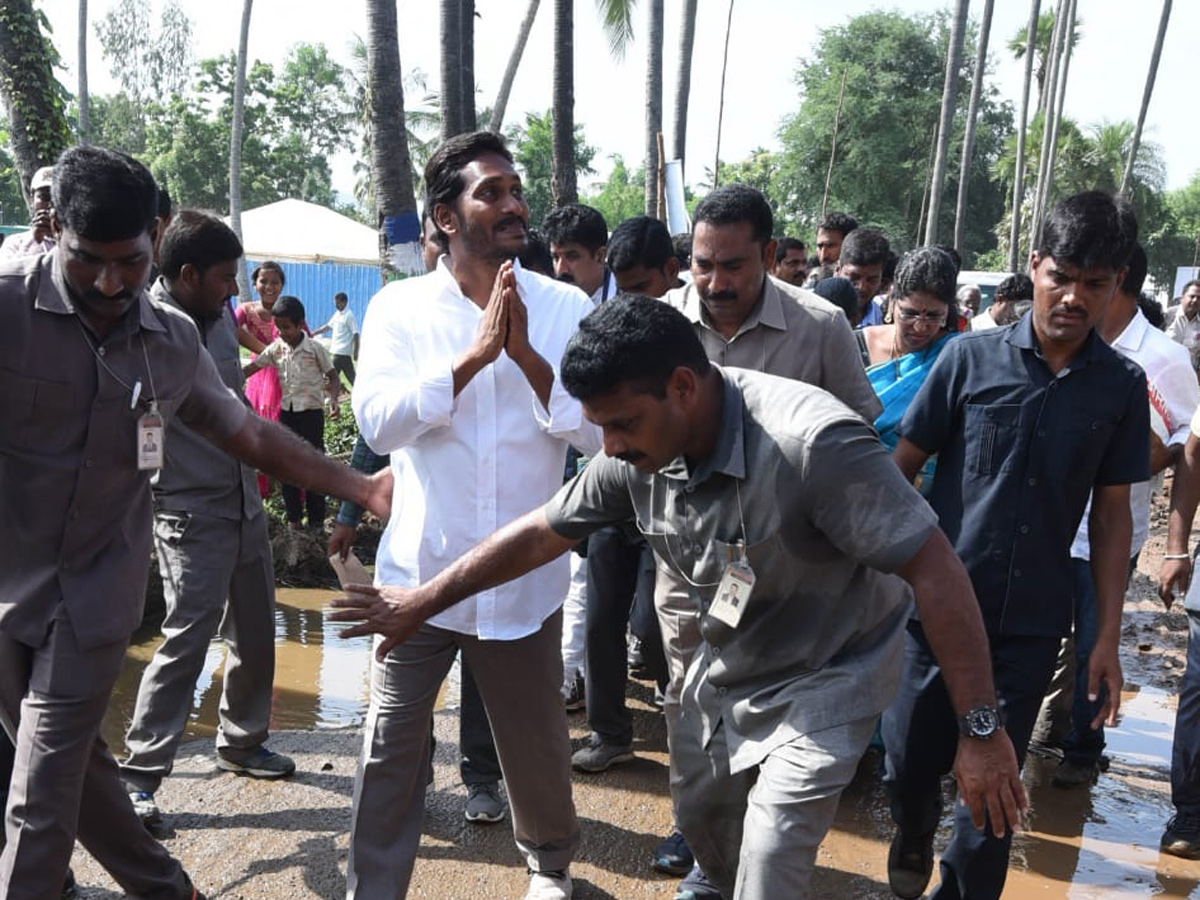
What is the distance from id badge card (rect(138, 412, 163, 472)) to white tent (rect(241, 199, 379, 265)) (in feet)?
89.1

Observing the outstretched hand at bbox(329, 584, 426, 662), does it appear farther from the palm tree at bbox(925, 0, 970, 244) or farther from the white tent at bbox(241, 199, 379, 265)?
the white tent at bbox(241, 199, 379, 265)

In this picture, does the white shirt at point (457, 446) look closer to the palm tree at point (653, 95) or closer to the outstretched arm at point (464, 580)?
the outstretched arm at point (464, 580)

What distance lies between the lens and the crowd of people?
2.46m

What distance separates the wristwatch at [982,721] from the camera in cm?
241

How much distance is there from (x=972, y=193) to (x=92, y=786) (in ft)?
161

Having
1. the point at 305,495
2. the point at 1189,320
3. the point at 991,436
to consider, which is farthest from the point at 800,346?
the point at 1189,320

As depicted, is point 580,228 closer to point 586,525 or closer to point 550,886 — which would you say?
point 586,525

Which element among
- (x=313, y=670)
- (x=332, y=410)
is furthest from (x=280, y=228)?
(x=313, y=670)

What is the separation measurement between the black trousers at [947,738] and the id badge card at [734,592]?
912mm

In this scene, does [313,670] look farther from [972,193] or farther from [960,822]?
[972,193]

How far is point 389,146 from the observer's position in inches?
373

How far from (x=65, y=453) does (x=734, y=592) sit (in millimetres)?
1716

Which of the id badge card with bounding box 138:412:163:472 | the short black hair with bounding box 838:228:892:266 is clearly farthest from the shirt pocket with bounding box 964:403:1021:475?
the short black hair with bounding box 838:228:892:266

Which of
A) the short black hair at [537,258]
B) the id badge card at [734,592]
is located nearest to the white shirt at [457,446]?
the id badge card at [734,592]
